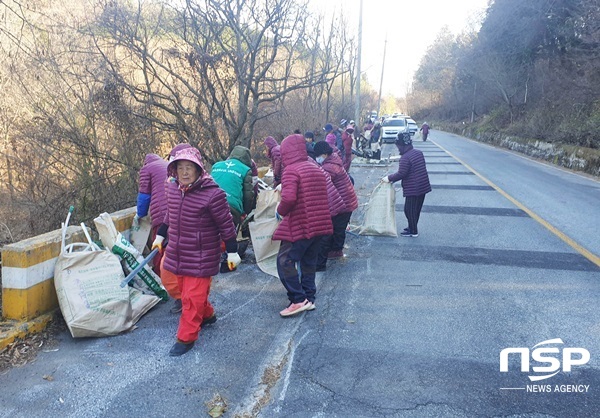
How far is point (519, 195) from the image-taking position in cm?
1167

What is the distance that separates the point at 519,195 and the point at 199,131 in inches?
312

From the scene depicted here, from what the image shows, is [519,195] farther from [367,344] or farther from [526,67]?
[526,67]

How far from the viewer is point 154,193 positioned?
17.4ft

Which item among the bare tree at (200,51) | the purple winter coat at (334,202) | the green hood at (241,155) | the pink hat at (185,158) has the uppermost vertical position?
the bare tree at (200,51)

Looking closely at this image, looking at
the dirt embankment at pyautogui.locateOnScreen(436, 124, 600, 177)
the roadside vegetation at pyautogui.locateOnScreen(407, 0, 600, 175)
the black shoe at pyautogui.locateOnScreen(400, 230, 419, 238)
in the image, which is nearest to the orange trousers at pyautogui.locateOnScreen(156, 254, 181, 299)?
the black shoe at pyautogui.locateOnScreen(400, 230, 419, 238)

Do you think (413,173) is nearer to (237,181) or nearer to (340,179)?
(340,179)

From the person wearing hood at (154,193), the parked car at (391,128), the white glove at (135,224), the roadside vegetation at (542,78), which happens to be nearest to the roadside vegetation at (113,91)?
the white glove at (135,224)

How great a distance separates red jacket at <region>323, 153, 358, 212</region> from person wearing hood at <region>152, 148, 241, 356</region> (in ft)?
8.65

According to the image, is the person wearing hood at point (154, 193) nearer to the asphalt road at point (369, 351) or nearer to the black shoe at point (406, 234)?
the asphalt road at point (369, 351)

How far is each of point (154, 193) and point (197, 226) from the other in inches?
63.1

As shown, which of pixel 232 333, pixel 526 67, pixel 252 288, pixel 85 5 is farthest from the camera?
pixel 526 67

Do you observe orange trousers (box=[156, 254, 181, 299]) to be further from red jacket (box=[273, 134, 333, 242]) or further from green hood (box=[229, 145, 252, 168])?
green hood (box=[229, 145, 252, 168])

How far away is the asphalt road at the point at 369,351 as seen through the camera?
3.24m

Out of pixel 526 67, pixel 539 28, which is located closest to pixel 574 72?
pixel 539 28
